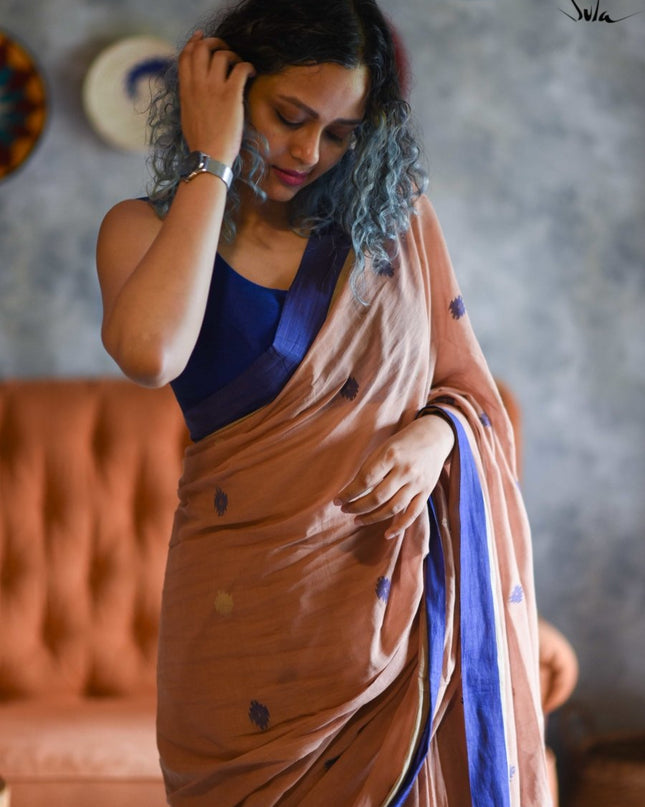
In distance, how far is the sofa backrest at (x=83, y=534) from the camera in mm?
2523

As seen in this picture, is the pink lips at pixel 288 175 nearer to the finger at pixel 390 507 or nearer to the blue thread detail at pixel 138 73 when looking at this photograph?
the finger at pixel 390 507

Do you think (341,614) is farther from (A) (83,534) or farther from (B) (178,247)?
(A) (83,534)

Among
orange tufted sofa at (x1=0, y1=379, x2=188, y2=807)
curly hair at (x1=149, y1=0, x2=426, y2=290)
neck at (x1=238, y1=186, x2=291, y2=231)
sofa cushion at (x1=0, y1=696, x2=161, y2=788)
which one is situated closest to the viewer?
curly hair at (x1=149, y1=0, x2=426, y2=290)

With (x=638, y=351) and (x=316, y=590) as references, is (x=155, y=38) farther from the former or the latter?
(x=316, y=590)

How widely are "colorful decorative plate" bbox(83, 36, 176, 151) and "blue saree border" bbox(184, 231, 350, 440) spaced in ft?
5.08

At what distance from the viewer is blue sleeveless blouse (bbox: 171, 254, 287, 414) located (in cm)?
121

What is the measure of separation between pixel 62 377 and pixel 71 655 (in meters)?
0.75

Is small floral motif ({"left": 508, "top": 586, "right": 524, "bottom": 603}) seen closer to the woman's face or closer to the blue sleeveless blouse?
the blue sleeveless blouse

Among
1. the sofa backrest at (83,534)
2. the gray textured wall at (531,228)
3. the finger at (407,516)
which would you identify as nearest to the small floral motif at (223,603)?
the finger at (407,516)

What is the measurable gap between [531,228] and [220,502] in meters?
1.79

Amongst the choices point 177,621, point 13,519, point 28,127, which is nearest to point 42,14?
point 28,127

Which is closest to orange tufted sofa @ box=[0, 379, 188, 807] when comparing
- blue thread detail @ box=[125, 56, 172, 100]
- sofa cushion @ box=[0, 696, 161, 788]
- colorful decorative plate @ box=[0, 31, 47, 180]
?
sofa cushion @ box=[0, 696, 161, 788]

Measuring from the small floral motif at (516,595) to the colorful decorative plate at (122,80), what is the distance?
179cm

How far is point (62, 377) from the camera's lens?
8.98 feet
